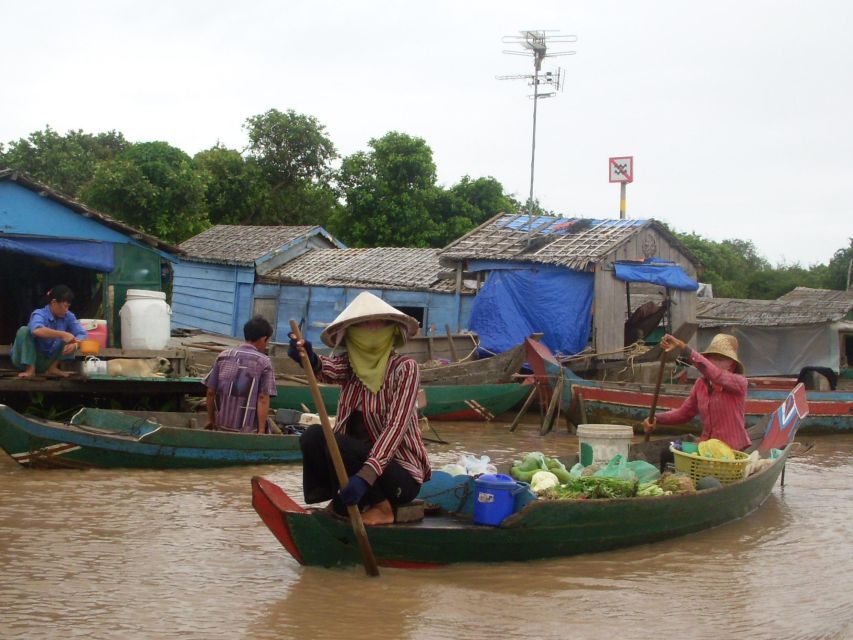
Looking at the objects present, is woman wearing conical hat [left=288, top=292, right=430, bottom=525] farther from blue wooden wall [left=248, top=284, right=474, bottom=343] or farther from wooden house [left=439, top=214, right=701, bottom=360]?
blue wooden wall [left=248, top=284, right=474, bottom=343]

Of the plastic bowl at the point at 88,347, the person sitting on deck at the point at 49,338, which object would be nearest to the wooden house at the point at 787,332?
the plastic bowl at the point at 88,347

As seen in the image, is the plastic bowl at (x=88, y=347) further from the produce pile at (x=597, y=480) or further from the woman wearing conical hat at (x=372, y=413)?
the woman wearing conical hat at (x=372, y=413)

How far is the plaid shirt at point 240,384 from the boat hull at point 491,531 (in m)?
2.43

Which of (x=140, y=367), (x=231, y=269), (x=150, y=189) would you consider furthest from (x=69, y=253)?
(x=150, y=189)

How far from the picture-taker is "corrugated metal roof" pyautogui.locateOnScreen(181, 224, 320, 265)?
20.7 meters

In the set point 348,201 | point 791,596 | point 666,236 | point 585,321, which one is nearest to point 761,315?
point 666,236

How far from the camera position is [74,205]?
467 inches

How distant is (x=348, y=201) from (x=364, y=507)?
20592 mm

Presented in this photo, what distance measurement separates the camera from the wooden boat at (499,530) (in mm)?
5198

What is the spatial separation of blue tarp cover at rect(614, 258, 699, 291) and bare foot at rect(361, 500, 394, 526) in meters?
11.3

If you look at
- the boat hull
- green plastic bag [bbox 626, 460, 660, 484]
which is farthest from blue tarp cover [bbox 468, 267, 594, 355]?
the boat hull

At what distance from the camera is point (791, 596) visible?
5688mm

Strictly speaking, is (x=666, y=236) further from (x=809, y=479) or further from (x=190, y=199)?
(x=190, y=199)

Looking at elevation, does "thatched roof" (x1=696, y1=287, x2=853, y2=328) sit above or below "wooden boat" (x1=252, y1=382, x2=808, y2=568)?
above
